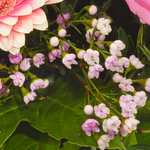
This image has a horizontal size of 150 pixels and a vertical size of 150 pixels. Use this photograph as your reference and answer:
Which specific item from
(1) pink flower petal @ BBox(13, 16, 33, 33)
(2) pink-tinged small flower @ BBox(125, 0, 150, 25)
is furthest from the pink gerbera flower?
(2) pink-tinged small flower @ BBox(125, 0, 150, 25)

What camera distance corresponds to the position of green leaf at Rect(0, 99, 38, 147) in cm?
34

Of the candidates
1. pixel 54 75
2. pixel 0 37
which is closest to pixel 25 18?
pixel 0 37

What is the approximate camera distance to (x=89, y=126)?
31 cm

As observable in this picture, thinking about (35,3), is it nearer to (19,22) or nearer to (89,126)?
(19,22)

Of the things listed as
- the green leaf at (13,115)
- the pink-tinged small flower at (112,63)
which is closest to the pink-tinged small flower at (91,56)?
the pink-tinged small flower at (112,63)

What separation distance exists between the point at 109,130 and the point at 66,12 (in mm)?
200

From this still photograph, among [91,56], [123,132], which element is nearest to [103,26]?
[91,56]

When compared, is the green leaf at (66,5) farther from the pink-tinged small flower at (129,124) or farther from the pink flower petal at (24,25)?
the pink-tinged small flower at (129,124)

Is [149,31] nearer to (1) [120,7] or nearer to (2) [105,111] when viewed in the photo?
(1) [120,7]

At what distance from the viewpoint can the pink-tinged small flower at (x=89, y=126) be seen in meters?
0.31

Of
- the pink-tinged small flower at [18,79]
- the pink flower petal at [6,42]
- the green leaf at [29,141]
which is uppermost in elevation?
the pink flower petal at [6,42]

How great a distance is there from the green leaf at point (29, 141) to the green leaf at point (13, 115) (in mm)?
38

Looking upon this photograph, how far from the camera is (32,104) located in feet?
1.32

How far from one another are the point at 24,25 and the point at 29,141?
7.8 inches
